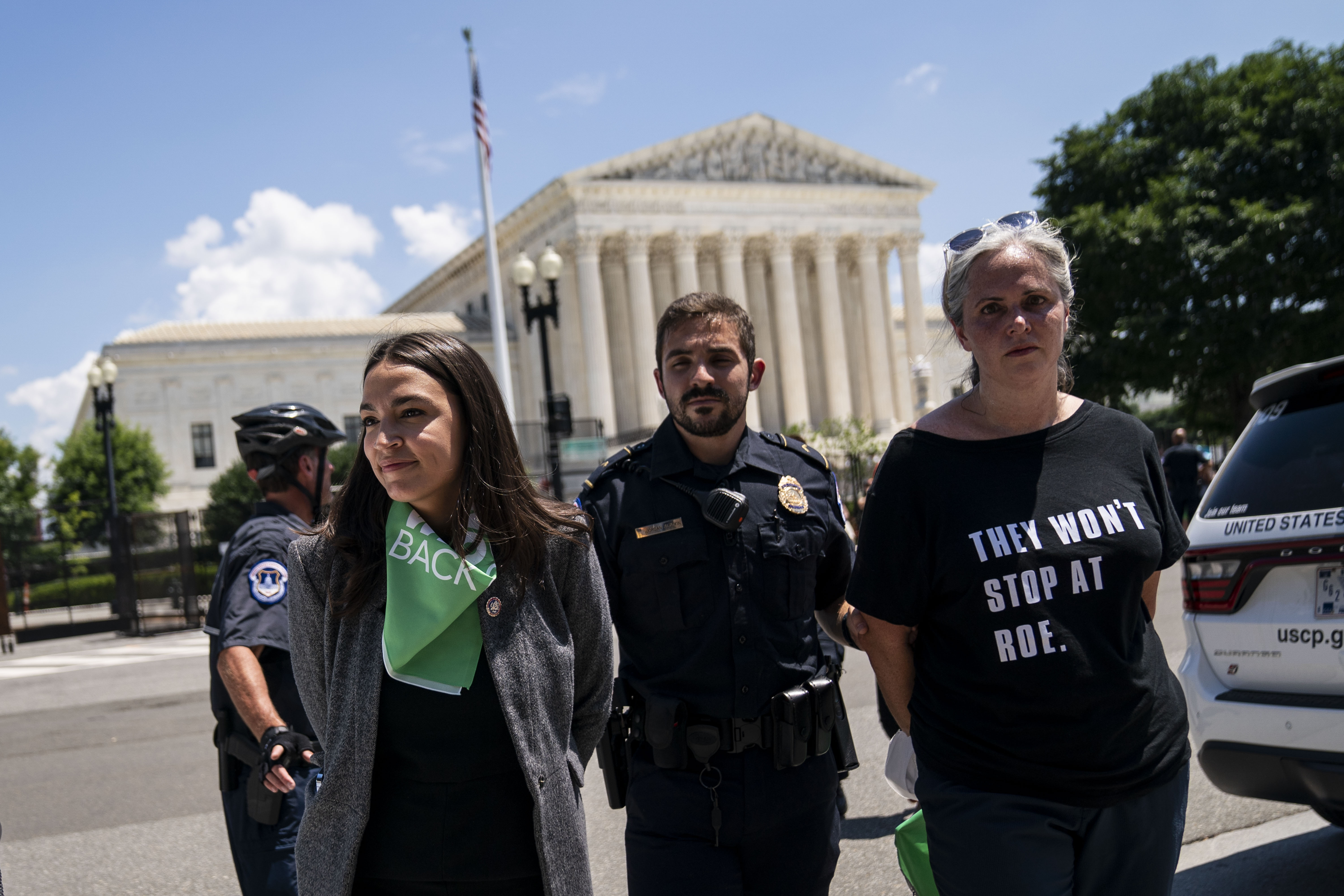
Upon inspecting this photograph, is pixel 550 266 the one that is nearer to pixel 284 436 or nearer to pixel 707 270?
pixel 284 436

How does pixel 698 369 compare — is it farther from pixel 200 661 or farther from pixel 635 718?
pixel 200 661

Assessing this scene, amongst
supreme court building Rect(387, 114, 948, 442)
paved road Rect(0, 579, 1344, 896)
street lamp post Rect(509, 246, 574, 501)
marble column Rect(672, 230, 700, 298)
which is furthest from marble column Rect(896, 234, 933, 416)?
paved road Rect(0, 579, 1344, 896)

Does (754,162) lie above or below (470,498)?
above

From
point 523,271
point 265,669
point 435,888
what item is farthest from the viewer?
point 523,271

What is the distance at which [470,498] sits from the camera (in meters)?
2.53

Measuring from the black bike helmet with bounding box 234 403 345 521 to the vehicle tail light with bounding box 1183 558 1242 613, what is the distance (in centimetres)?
333

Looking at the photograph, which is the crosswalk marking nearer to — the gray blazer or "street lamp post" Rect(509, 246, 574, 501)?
"street lamp post" Rect(509, 246, 574, 501)

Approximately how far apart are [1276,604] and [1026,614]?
70.3 inches

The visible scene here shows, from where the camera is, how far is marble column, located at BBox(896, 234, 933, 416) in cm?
5806

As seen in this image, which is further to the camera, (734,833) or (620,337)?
(620,337)

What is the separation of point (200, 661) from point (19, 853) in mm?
10133

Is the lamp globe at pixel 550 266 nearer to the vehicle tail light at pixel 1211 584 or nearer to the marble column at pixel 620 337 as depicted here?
the vehicle tail light at pixel 1211 584

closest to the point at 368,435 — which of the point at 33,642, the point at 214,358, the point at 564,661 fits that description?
the point at 564,661

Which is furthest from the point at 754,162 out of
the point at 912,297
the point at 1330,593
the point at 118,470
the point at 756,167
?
the point at 1330,593
